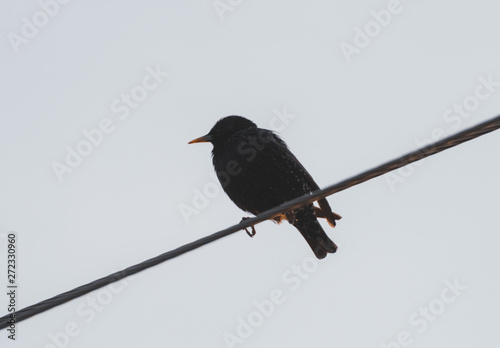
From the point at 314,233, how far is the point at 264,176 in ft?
2.39

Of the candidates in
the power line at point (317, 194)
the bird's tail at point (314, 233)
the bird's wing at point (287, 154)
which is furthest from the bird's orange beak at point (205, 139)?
the power line at point (317, 194)

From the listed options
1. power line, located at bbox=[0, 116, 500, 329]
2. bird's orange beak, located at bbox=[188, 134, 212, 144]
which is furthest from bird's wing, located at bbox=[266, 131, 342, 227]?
power line, located at bbox=[0, 116, 500, 329]

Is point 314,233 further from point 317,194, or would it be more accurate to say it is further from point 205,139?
point 317,194

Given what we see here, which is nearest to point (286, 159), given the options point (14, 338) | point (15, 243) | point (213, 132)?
point (213, 132)

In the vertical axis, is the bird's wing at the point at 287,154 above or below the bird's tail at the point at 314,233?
above

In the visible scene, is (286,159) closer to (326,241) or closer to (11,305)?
(326,241)

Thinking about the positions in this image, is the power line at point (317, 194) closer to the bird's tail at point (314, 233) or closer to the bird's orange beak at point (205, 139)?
the bird's tail at point (314, 233)

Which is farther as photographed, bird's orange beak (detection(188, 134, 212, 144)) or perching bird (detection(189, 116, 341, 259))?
bird's orange beak (detection(188, 134, 212, 144))

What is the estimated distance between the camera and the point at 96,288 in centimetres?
295

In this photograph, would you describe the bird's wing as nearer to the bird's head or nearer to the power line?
the bird's head

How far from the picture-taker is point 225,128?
6.43m

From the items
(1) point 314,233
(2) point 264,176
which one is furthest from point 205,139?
(1) point 314,233

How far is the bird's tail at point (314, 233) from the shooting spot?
6230mm

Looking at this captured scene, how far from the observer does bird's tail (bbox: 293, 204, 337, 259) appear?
6.23 m
